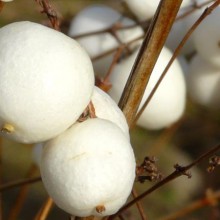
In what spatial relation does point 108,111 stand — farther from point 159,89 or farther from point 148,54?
point 159,89

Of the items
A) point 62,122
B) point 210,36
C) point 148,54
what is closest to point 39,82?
point 62,122

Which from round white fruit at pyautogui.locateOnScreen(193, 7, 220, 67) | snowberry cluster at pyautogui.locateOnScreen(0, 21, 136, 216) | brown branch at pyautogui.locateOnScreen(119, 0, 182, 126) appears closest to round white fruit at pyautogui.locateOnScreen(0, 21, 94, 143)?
snowberry cluster at pyautogui.locateOnScreen(0, 21, 136, 216)

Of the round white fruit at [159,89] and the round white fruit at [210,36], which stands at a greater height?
the round white fruit at [210,36]

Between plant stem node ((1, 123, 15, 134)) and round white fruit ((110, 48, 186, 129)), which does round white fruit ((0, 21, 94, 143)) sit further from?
round white fruit ((110, 48, 186, 129))

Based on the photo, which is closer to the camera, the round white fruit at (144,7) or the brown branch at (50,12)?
the brown branch at (50,12)

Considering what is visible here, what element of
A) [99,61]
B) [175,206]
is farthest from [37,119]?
[175,206]

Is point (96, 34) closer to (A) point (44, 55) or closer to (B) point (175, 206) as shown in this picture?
(A) point (44, 55)

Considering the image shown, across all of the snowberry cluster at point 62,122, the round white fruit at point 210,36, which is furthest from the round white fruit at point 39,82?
the round white fruit at point 210,36

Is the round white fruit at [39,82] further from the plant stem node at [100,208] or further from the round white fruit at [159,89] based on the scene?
the round white fruit at [159,89]
